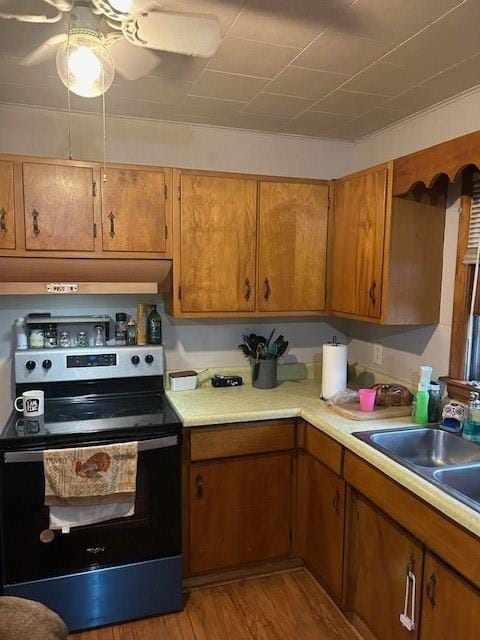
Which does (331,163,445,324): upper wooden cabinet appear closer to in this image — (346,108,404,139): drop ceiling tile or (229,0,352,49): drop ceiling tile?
(346,108,404,139): drop ceiling tile

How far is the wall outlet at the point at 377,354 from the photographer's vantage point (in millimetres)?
2803

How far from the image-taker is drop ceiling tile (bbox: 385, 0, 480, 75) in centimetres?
154

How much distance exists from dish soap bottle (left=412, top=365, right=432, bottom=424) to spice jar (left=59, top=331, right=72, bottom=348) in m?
1.78

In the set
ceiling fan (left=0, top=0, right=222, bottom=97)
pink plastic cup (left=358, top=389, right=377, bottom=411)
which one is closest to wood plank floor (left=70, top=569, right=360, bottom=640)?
pink plastic cup (left=358, top=389, right=377, bottom=411)

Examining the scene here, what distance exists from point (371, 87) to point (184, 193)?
1.01m

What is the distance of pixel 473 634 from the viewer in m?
1.39

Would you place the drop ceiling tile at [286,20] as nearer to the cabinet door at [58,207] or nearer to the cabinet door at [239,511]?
the cabinet door at [58,207]

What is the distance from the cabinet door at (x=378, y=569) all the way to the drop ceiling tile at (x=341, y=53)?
5.75 ft

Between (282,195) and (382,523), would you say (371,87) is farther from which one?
(382,523)

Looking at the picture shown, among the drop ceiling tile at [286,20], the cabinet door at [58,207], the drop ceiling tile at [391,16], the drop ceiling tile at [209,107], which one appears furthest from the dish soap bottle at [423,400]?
the cabinet door at [58,207]

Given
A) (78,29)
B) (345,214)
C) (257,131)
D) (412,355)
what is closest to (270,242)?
(345,214)

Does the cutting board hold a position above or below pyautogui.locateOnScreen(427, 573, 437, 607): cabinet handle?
above

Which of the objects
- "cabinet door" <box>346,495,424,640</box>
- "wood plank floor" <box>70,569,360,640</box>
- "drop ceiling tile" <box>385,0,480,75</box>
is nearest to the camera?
"drop ceiling tile" <box>385,0,480,75</box>

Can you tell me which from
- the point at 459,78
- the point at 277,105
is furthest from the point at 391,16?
the point at 277,105
